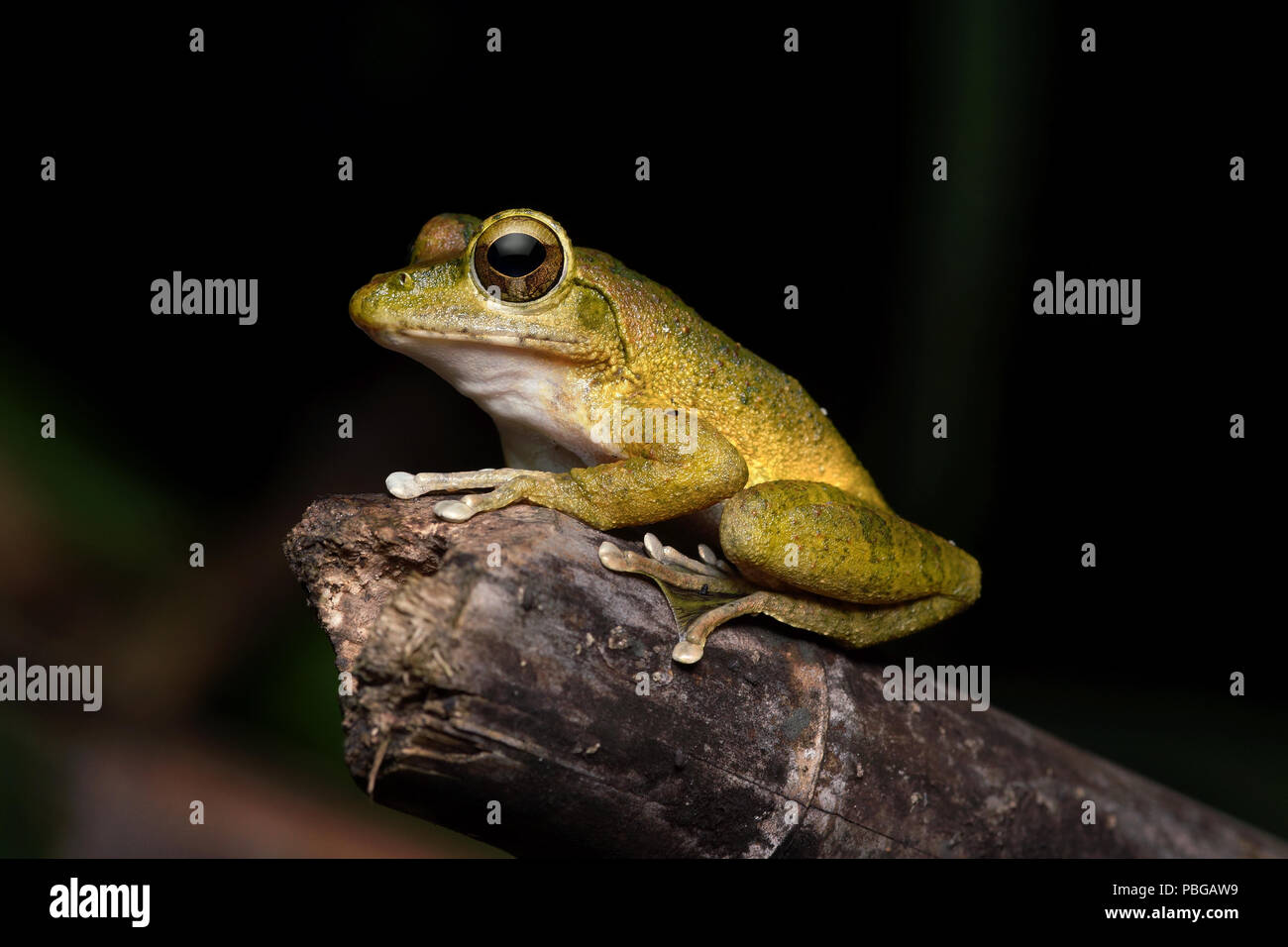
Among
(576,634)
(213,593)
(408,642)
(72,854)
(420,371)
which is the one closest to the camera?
(408,642)

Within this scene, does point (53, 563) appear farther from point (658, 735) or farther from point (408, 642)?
point (658, 735)

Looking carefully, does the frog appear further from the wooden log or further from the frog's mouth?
Result: the wooden log

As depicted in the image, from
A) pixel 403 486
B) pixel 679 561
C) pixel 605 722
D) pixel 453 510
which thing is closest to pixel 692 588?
pixel 679 561

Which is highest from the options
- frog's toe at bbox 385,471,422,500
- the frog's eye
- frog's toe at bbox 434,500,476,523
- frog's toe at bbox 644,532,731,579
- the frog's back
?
the frog's eye

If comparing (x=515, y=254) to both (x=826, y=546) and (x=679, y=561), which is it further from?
(x=826, y=546)

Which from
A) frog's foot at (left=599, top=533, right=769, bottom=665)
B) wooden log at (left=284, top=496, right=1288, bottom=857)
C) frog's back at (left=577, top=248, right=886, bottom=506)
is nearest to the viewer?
wooden log at (left=284, top=496, right=1288, bottom=857)

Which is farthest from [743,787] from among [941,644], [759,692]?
[941,644]

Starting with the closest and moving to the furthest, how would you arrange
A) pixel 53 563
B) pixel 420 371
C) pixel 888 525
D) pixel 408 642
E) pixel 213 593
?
pixel 408 642 → pixel 888 525 → pixel 53 563 → pixel 213 593 → pixel 420 371

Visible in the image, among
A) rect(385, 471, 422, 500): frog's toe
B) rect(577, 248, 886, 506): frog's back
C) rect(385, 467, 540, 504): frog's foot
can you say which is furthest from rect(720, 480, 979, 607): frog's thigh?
→ rect(385, 471, 422, 500): frog's toe
